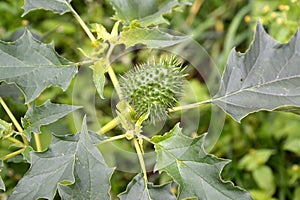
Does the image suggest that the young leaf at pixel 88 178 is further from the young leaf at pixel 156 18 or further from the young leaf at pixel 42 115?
the young leaf at pixel 156 18

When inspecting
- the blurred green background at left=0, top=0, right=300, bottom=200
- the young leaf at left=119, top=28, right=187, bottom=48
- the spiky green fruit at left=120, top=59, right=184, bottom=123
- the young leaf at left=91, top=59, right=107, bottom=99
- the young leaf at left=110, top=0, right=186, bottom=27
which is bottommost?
the blurred green background at left=0, top=0, right=300, bottom=200

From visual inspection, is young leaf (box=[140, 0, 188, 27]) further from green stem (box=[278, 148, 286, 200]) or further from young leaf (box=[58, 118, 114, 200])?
green stem (box=[278, 148, 286, 200])

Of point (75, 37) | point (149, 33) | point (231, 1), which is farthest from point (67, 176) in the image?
point (231, 1)

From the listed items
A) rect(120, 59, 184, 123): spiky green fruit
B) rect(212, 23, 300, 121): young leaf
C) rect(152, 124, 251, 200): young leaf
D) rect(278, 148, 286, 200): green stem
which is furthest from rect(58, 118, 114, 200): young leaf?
rect(278, 148, 286, 200): green stem

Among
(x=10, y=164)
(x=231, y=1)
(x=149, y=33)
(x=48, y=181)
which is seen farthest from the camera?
A: (x=231, y=1)

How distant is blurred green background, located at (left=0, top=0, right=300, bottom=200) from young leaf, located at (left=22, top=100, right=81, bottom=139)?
0.47 metres

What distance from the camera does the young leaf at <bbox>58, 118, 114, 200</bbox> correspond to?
42.9 inches

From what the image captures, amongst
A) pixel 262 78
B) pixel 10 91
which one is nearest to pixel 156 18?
pixel 262 78

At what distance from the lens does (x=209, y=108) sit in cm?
263

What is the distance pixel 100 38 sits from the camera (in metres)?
1.35

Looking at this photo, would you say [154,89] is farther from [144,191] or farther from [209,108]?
[209,108]

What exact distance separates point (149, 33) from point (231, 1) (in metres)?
2.04

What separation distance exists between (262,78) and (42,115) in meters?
0.58

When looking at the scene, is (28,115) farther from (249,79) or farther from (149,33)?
(249,79)
